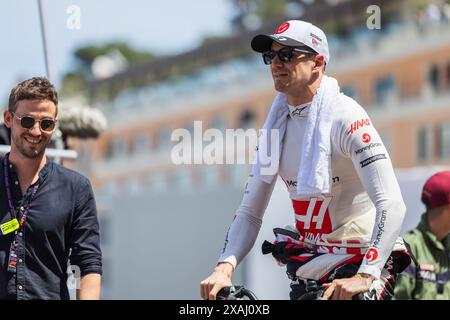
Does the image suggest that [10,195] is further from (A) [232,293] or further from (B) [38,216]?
(A) [232,293]

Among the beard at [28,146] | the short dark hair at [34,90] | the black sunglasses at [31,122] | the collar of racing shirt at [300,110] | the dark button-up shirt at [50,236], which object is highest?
the short dark hair at [34,90]

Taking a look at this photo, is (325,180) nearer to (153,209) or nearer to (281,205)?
(281,205)

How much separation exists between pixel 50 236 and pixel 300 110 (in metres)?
1.15

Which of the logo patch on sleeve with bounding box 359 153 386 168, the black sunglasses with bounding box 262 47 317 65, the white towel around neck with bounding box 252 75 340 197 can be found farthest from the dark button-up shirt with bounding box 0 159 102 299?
the logo patch on sleeve with bounding box 359 153 386 168

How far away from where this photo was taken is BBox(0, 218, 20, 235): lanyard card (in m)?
4.29

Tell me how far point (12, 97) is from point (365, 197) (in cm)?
150

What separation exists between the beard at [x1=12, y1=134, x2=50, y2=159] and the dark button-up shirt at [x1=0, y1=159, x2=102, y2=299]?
0.09m

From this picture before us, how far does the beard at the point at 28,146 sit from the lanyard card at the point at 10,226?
0.27 metres

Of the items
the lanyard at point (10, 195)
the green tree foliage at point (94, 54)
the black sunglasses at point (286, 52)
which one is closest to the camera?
the lanyard at point (10, 195)

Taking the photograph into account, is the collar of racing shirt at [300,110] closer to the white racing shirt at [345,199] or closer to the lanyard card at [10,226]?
the white racing shirt at [345,199]

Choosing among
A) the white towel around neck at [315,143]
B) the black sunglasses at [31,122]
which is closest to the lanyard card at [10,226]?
the black sunglasses at [31,122]

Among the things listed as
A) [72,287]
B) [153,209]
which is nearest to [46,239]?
[72,287]

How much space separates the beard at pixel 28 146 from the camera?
4.33 metres

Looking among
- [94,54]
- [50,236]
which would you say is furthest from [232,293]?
[94,54]
